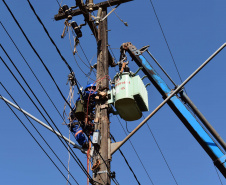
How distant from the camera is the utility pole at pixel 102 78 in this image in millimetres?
6402

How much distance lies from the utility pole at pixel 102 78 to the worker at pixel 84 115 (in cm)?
50

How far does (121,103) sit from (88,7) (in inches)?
122

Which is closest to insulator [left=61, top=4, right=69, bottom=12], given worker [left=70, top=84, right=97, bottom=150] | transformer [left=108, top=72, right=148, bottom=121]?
worker [left=70, top=84, right=97, bottom=150]

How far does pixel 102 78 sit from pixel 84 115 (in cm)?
95

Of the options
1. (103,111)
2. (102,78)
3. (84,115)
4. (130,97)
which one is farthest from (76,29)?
(130,97)

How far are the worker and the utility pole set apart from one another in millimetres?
495

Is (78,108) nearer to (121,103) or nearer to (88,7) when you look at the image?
(121,103)

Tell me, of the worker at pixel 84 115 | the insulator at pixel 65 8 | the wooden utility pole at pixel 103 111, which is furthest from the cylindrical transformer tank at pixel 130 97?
the insulator at pixel 65 8

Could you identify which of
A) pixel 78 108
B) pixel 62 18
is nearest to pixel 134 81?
pixel 78 108

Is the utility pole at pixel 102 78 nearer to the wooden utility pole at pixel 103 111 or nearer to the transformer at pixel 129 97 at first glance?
the wooden utility pole at pixel 103 111

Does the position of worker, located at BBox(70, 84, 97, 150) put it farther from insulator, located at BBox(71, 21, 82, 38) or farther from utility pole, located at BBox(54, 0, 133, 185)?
insulator, located at BBox(71, 21, 82, 38)

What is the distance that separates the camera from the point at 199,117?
33.3 feet

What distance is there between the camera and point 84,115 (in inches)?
311

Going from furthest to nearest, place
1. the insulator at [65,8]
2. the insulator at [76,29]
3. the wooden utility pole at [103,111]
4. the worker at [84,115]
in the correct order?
the insulator at [65,8] < the insulator at [76,29] < the worker at [84,115] < the wooden utility pole at [103,111]
